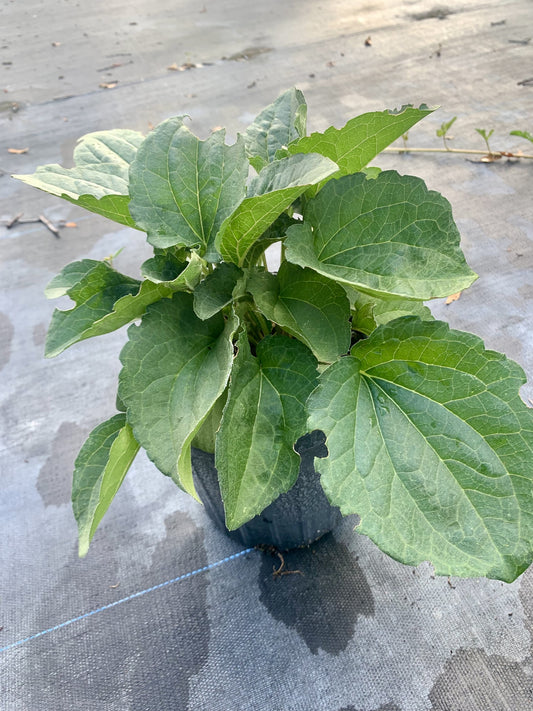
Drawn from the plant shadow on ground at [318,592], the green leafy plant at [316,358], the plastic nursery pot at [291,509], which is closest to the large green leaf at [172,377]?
the green leafy plant at [316,358]

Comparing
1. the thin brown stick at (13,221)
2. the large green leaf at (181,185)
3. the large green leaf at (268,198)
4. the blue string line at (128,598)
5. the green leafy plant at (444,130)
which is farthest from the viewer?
the thin brown stick at (13,221)

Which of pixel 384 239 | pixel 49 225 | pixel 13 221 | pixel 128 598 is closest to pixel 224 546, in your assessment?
pixel 128 598

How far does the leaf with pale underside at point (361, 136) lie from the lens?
0.63 m

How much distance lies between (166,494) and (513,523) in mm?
722

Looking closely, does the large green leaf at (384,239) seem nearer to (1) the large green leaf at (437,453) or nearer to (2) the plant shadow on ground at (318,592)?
(1) the large green leaf at (437,453)

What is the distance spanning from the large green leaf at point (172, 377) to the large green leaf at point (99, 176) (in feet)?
0.46

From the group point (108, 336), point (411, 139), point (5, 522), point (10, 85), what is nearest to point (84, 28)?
point (10, 85)

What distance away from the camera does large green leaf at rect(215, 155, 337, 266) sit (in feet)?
1.85

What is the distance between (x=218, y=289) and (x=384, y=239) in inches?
8.4

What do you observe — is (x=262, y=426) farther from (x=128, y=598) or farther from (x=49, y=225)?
(x=49, y=225)

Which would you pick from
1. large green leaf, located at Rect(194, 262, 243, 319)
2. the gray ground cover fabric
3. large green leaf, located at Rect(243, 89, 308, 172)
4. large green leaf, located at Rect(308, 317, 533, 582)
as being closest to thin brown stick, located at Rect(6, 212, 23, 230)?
the gray ground cover fabric

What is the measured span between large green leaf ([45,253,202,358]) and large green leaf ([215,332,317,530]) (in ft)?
0.43

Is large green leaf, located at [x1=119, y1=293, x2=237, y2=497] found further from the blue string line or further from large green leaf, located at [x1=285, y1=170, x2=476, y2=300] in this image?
the blue string line

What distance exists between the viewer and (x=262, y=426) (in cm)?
66
